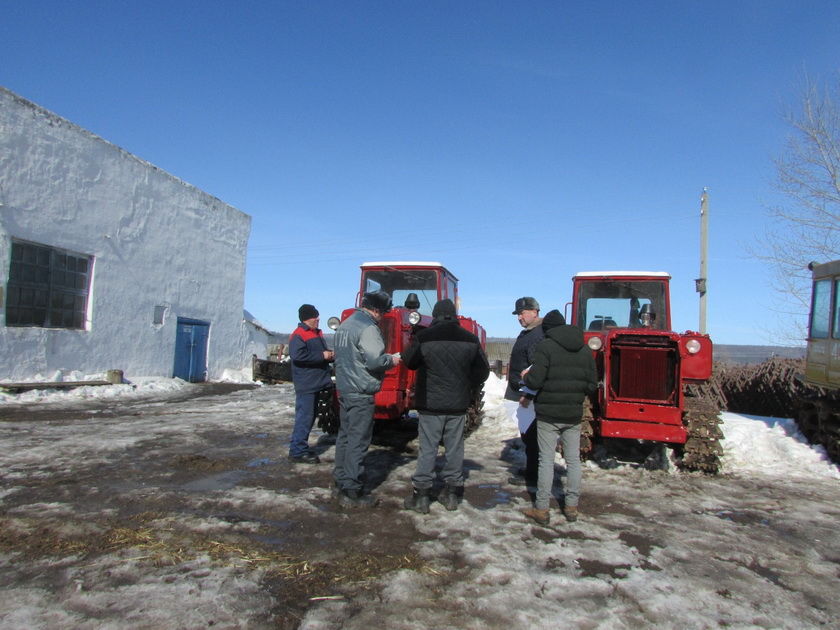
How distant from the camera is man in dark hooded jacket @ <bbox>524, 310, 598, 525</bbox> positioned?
16.3 ft

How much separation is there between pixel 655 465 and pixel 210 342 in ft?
49.9

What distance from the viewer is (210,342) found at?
736 inches

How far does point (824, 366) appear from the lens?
305 inches

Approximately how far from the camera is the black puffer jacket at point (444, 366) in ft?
16.7

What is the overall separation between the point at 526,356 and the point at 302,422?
2.70m

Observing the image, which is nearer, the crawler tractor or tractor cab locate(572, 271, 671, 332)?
the crawler tractor

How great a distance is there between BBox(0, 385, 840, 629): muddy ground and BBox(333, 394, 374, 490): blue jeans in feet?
0.91

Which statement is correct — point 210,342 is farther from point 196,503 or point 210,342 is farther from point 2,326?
point 196,503

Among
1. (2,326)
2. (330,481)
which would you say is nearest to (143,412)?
(2,326)

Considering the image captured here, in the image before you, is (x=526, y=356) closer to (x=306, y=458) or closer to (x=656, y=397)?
(x=656, y=397)

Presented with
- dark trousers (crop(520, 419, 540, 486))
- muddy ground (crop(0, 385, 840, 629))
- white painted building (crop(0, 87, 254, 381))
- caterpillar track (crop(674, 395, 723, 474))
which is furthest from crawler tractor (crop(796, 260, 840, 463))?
white painted building (crop(0, 87, 254, 381))

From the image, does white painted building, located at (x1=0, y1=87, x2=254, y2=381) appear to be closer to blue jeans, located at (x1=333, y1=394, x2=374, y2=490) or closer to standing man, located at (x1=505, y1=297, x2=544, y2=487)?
blue jeans, located at (x1=333, y1=394, x2=374, y2=490)

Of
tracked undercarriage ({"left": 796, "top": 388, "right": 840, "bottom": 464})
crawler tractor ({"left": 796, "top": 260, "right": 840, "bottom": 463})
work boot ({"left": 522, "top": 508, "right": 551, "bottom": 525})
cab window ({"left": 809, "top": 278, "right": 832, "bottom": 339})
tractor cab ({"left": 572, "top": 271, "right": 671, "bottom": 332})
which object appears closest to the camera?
work boot ({"left": 522, "top": 508, "right": 551, "bottom": 525})

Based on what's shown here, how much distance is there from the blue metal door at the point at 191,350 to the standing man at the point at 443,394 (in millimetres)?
13779
